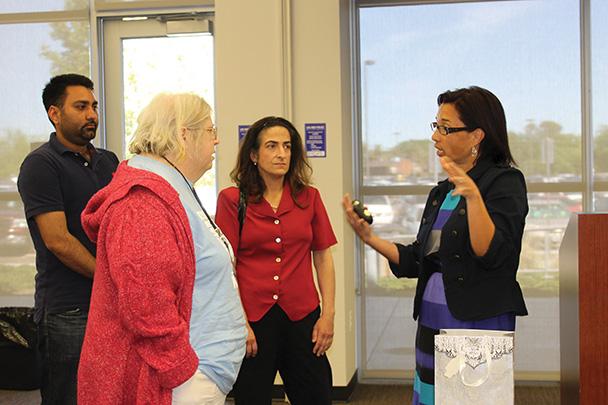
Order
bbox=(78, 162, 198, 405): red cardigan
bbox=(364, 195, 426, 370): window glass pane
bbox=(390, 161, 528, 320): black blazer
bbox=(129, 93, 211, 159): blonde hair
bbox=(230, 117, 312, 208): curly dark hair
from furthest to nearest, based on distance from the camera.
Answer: bbox=(364, 195, 426, 370): window glass pane
bbox=(230, 117, 312, 208): curly dark hair
bbox=(390, 161, 528, 320): black blazer
bbox=(129, 93, 211, 159): blonde hair
bbox=(78, 162, 198, 405): red cardigan

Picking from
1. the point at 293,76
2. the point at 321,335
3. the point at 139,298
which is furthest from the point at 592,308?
the point at 293,76

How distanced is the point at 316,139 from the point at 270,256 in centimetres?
207

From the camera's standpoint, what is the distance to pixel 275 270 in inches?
127

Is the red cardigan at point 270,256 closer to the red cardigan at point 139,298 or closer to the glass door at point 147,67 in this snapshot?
the red cardigan at point 139,298

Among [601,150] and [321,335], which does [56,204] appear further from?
[601,150]

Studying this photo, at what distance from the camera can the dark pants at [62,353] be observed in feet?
10.0

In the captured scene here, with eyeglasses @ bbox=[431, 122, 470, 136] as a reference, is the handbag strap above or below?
below

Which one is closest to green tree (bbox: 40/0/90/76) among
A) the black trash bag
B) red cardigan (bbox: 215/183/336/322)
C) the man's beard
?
the black trash bag

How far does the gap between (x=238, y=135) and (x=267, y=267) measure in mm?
2139

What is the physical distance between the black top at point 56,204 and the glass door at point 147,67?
255cm

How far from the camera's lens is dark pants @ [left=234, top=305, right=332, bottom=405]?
125 inches

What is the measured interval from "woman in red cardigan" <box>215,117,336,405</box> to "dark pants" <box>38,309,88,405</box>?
→ 66 centimetres

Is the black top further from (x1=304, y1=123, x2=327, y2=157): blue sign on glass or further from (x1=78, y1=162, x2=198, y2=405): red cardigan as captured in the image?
(x1=304, y1=123, x2=327, y2=157): blue sign on glass

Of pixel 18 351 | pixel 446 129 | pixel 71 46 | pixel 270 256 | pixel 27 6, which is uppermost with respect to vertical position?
pixel 27 6
